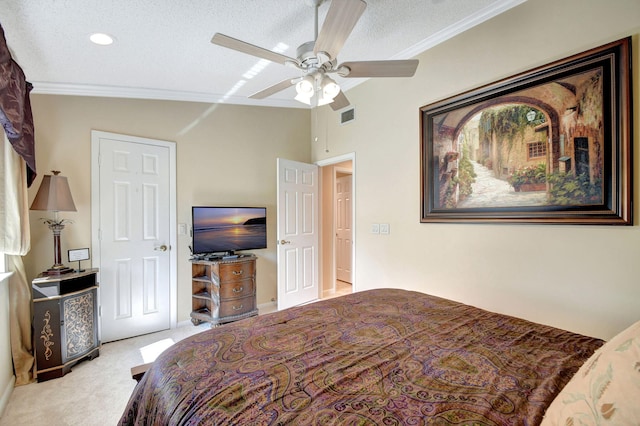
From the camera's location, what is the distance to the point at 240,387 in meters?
0.94

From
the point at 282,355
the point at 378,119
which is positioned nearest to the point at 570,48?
the point at 378,119

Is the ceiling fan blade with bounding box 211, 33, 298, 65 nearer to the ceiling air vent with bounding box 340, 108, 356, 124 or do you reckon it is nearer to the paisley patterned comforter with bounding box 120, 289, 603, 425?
the paisley patterned comforter with bounding box 120, 289, 603, 425

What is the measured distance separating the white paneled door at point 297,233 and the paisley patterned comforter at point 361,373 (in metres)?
2.15

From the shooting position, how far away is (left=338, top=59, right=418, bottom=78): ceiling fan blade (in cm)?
185

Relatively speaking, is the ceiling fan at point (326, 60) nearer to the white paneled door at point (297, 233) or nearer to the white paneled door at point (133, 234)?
the white paneled door at point (297, 233)

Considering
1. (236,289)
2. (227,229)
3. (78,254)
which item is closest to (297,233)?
(227,229)

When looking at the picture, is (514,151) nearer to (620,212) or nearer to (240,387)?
(620,212)

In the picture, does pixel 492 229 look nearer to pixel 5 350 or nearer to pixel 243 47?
pixel 243 47

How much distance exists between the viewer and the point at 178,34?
2283 millimetres

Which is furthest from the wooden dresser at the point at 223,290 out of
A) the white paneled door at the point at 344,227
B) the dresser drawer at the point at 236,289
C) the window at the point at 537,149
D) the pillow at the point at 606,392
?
the pillow at the point at 606,392

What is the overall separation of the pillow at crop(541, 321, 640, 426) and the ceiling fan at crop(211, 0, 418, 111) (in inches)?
63.5

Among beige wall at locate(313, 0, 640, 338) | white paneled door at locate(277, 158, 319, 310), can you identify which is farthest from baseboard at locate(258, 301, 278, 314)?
beige wall at locate(313, 0, 640, 338)

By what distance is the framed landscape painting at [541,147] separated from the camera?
5.55 feet

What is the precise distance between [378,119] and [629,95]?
6.37 ft
